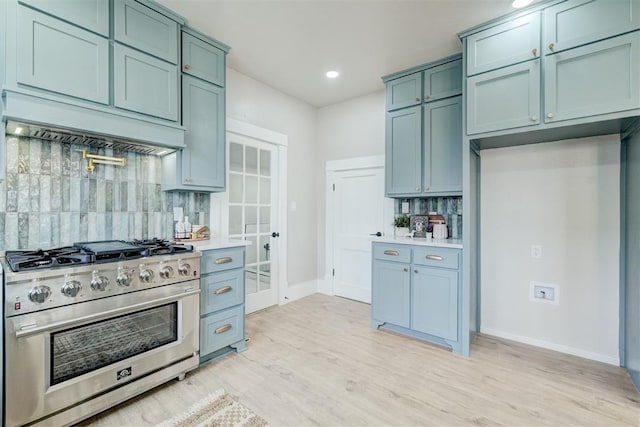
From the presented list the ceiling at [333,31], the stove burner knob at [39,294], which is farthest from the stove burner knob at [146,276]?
the ceiling at [333,31]

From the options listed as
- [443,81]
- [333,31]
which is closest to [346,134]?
[443,81]

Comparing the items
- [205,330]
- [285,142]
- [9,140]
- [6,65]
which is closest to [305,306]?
[205,330]

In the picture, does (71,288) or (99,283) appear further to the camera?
(99,283)

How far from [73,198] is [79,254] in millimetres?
635

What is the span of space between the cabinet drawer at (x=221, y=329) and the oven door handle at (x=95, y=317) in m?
0.32

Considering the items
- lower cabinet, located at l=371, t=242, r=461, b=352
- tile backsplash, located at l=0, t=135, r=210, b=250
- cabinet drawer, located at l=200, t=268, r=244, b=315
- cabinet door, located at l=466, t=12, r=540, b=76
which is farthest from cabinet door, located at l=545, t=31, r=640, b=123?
tile backsplash, located at l=0, t=135, r=210, b=250

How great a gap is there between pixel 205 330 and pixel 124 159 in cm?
153

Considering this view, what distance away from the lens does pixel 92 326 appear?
173 cm

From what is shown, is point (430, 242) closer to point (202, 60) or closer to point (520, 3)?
point (520, 3)

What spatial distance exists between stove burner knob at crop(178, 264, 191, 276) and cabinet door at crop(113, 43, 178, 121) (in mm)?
1175

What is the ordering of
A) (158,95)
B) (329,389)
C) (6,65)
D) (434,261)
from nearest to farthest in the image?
(6,65), (329,389), (158,95), (434,261)

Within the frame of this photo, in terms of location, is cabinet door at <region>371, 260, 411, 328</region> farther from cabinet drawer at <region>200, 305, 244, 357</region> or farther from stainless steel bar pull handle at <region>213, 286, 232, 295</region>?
stainless steel bar pull handle at <region>213, 286, 232, 295</region>

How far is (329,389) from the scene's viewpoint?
2.08 meters

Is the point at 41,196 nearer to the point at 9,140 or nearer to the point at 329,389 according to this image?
the point at 9,140
